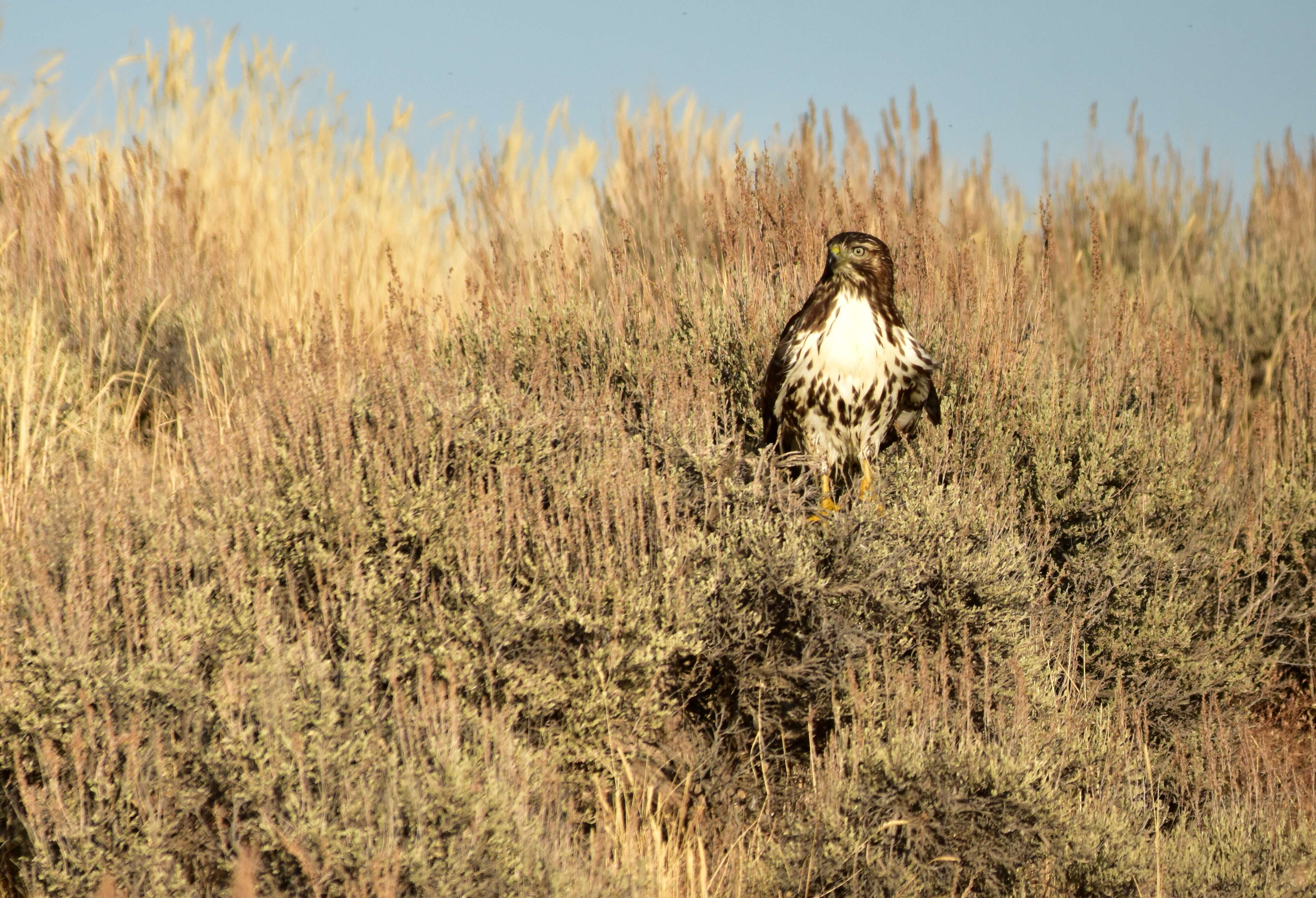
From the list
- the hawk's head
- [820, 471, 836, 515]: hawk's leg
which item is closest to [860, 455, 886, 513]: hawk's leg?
[820, 471, 836, 515]: hawk's leg

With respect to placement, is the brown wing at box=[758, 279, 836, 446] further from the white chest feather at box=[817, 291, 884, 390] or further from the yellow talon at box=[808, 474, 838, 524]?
the yellow talon at box=[808, 474, 838, 524]

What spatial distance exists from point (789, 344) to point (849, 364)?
0.24 metres

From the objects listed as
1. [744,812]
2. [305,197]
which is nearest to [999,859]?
[744,812]

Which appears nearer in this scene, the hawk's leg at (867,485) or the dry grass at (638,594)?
the dry grass at (638,594)

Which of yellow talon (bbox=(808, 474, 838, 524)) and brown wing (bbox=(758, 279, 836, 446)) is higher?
brown wing (bbox=(758, 279, 836, 446))

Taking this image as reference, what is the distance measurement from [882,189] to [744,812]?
333cm

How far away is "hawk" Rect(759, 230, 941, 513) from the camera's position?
417 centimetres

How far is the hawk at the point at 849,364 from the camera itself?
417cm

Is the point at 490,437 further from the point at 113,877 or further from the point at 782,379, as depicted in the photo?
the point at 113,877

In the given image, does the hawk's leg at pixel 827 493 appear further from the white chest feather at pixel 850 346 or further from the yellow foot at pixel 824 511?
the white chest feather at pixel 850 346

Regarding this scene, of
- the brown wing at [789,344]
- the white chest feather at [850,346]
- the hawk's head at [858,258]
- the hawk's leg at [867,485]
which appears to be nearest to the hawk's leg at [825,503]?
the hawk's leg at [867,485]

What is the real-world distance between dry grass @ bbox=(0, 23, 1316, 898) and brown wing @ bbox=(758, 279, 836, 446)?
192 mm

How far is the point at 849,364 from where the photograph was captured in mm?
4160

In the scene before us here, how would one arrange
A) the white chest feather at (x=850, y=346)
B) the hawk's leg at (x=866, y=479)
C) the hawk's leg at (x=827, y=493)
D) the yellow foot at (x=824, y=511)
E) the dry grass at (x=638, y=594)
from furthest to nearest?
the white chest feather at (x=850, y=346) < the hawk's leg at (x=866, y=479) < the hawk's leg at (x=827, y=493) < the yellow foot at (x=824, y=511) < the dry grass at (x=638, y=594)
